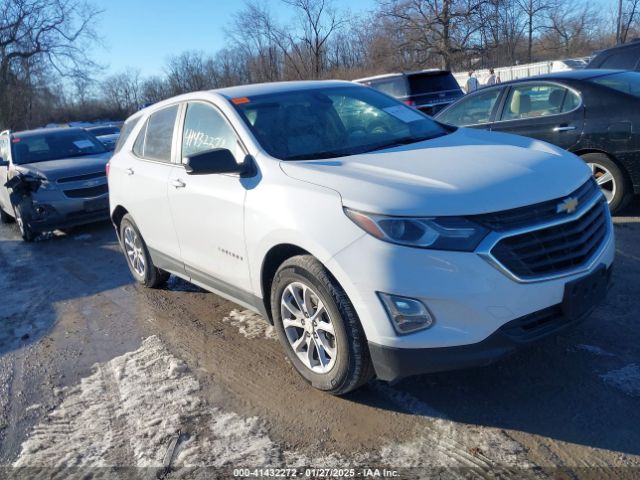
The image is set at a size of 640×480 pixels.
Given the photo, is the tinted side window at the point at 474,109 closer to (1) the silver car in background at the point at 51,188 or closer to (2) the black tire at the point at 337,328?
(2) the black tire at the point at 337,328

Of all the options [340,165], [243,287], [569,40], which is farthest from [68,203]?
[569,40]

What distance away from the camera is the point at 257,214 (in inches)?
135

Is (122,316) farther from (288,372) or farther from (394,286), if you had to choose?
(394,286)

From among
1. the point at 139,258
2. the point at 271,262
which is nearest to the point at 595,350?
the point at 271,262

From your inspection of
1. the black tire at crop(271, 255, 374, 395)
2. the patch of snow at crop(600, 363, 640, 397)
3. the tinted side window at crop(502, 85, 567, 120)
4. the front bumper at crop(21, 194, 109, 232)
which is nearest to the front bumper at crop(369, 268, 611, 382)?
the black tire at crop(271, 255, 374, 395)

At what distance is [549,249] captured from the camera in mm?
2814

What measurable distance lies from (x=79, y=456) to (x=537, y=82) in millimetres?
6027

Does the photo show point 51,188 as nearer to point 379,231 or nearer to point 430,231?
point 379,231

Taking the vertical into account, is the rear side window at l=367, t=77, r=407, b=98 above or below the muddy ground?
above

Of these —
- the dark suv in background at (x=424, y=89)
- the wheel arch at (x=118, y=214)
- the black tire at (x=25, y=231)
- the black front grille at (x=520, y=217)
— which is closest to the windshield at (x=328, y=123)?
the black front grille at (x=520, y=217)

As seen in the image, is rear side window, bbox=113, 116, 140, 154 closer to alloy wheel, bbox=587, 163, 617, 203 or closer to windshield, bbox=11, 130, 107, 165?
windshield, bbox=11, 130, 107, 165

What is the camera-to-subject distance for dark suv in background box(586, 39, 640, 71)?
9.64m

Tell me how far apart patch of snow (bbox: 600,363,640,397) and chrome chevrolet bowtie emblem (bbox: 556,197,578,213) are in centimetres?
100

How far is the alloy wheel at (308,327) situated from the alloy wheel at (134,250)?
252cm
